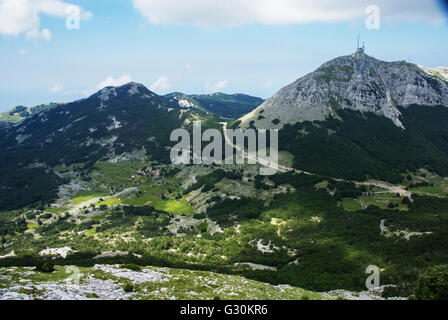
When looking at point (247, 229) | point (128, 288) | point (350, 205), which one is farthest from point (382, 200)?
point (128, 288)

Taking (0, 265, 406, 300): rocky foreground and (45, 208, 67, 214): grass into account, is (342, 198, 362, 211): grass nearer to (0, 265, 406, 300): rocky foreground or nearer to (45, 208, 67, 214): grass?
(0, 265, 406, 300): rocky foreground

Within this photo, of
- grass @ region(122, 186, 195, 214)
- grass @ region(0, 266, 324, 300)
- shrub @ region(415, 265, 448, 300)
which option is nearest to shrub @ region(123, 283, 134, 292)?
grass @ region(0, 266, 324, 300)

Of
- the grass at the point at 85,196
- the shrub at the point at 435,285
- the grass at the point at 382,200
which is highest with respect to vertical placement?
the shrub at the point at 435,285

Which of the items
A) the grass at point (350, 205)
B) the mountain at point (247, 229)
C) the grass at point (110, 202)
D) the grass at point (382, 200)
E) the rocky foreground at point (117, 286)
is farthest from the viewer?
the grass at point (110, 202)

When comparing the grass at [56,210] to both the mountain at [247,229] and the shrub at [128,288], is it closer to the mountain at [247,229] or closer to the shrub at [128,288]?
the mountain at [247,229]

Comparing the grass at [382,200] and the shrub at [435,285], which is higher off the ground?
the shrub at [435,285]

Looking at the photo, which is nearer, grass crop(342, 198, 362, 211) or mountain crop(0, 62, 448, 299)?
mountain crop(0, 62, 448, 299)

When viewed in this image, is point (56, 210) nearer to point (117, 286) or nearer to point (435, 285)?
point (117, 286)

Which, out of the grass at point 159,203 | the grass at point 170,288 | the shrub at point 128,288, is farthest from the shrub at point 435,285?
the grass at point 159,203

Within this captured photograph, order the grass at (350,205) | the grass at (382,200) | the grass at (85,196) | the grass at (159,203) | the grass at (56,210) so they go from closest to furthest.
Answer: the grass at (382,200) → the grass at (350,205) → the grass at (159,203) → the grass at (56,210) → the grass at (85,196)
